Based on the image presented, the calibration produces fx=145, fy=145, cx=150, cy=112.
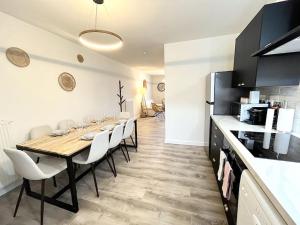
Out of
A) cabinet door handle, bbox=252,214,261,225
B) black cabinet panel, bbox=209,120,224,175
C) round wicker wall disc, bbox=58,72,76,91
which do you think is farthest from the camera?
round wicker wall disc, bbox=58,72,76,91

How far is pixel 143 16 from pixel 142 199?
2.59 meters

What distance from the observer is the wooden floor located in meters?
1.57

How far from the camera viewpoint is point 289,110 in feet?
5.04

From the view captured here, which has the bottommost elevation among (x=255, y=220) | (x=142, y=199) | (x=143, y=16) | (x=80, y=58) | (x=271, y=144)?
(x=142, y=199)

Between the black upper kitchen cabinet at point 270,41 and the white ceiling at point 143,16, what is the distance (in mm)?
633

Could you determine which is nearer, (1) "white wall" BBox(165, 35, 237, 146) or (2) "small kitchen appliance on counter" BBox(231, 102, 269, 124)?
(2) "small kitchen appliance on counter" BBox(231, 102, 269, 124)

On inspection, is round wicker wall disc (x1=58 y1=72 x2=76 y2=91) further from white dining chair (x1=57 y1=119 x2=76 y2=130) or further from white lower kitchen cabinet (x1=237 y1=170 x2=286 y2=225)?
white lower kitchen cabinet (x1=237 y1=170 x2=286 y2=225)

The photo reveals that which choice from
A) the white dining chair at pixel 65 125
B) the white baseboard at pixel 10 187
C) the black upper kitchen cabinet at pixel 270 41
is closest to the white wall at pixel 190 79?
the black upper kitchen cabinet at pixel 270 41

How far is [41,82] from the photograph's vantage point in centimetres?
261

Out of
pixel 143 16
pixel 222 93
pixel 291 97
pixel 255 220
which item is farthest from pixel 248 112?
pixel 143 16

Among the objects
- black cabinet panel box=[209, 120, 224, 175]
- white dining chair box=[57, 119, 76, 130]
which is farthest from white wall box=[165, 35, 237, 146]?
white dining chair box=[57, 119, 76, 130]

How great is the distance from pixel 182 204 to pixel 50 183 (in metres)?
1.96

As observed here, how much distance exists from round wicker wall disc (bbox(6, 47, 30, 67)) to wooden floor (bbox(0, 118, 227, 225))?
190cm

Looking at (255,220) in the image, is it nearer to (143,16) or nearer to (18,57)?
(143,16)
